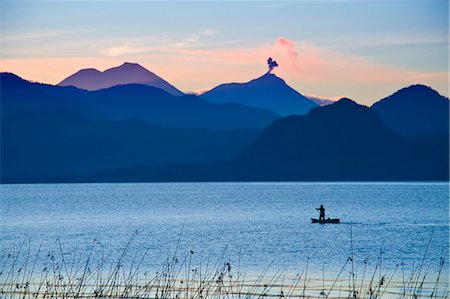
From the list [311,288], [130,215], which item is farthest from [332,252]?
[130,215]

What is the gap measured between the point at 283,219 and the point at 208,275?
4887 centimetres

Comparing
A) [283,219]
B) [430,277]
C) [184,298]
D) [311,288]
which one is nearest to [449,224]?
[283,219]

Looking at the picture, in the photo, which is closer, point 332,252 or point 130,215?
point 332,252

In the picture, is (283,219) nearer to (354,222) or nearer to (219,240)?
(354,222)

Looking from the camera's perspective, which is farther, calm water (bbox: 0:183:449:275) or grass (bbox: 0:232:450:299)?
calm water (bbox: 0:183:449:275)

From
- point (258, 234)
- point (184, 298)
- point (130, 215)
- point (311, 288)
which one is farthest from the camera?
point (130, 215)

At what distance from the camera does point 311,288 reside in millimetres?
29484

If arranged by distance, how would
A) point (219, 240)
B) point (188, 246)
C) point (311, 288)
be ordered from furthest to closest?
point (219, 240)
point (188, 246)
point (311, 288)

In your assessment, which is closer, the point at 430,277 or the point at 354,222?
the point at 430,277

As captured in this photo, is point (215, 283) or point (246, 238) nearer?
point (215, 283)

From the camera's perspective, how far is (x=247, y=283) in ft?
102

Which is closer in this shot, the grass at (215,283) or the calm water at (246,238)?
the grass at (215,283)

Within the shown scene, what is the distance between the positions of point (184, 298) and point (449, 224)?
54212 millimetres

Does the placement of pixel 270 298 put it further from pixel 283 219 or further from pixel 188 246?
pixel 283 219
